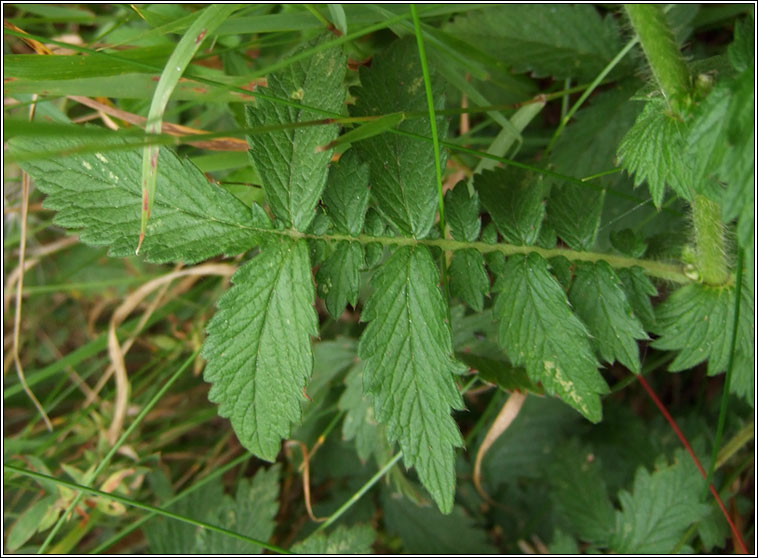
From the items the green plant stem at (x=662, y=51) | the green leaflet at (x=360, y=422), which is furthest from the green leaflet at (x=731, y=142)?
the green leaflet at (x=360, y=422)

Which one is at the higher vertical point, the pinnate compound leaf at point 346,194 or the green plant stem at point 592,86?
the green plant stem at point 592,86

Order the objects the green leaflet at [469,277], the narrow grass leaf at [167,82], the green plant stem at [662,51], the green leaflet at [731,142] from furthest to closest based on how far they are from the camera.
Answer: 1. the green leaflet at [469,277]
2. the narrow grass leaf at [167,82]
3. the green plant stem at [662,51]
4. the green leaflet at [731,142]

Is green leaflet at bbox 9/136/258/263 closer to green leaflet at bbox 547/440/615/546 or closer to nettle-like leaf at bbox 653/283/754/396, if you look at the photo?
nettle-like leaf at bbox 653/283/754/396

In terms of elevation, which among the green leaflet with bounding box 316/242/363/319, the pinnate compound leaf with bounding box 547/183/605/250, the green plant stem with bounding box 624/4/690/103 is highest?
A: the green plant stem with bounding box 624/4/690/103

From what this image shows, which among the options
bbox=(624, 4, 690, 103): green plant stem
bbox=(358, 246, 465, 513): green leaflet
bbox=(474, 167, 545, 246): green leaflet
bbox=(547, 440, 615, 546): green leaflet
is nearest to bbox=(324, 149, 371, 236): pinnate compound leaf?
bbox=(358, 246, 465, 513): green leaflet

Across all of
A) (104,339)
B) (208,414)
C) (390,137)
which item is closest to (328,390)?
(208,414)

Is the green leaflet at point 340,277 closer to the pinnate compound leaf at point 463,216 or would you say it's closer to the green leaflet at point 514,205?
the pinnate compound leaf at point 463,216

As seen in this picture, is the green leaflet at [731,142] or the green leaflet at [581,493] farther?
the green leaflet at [581,493]

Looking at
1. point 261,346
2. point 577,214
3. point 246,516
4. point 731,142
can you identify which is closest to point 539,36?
point 577,214
